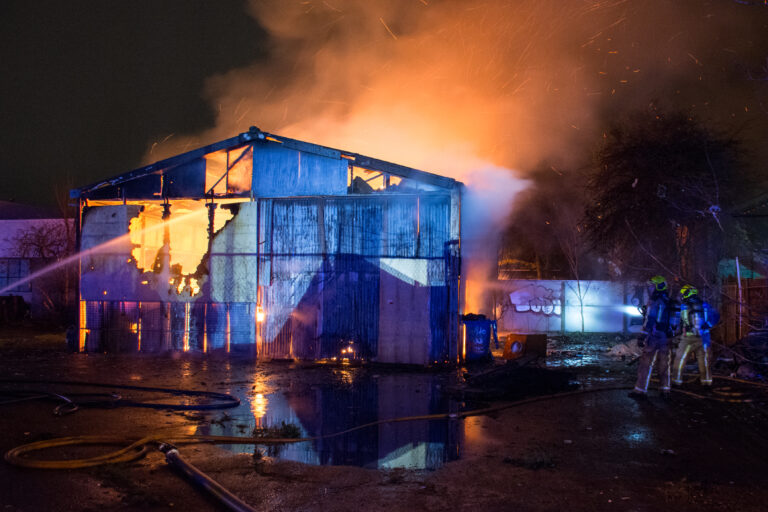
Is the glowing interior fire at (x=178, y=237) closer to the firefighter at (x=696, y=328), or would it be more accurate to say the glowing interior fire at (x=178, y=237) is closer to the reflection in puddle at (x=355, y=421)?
the reflection in puddle at (x=355, y=421)

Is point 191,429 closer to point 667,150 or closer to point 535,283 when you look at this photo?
point 667,150

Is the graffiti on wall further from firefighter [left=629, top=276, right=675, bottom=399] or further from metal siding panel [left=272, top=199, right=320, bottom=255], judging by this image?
firefighter [left=629, top=276, right=675, bottom=399]

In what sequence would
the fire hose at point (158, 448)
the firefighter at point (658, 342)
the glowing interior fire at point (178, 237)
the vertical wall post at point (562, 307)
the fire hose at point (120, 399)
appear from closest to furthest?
the fire hose at point (158, 448) → the fire hose at point (120, 399) → the firefighter at point (658, 342) → the glowing interior fire at point (178, 237) → the vertical wall post at point (562, 307)

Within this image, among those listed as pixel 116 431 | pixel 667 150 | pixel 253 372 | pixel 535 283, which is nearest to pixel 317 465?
pixel 116 431

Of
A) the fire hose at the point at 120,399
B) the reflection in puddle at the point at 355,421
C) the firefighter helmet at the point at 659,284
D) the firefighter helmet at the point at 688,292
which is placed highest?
the firefighter helmet at the point at 659,284

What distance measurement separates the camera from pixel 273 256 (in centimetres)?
1466

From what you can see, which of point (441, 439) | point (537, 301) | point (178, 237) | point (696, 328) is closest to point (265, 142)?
point (178, 237)

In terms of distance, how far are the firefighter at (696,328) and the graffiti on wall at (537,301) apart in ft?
Answer: 42.3

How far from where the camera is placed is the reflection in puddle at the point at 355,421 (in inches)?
243

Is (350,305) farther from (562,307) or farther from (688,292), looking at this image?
(562,307)

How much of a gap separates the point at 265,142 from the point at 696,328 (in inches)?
440

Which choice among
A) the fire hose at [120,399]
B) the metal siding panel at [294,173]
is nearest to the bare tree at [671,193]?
the metal siding panel at [294,173]

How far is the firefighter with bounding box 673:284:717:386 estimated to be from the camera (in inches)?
398

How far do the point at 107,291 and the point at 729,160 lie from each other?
18.5 metres
